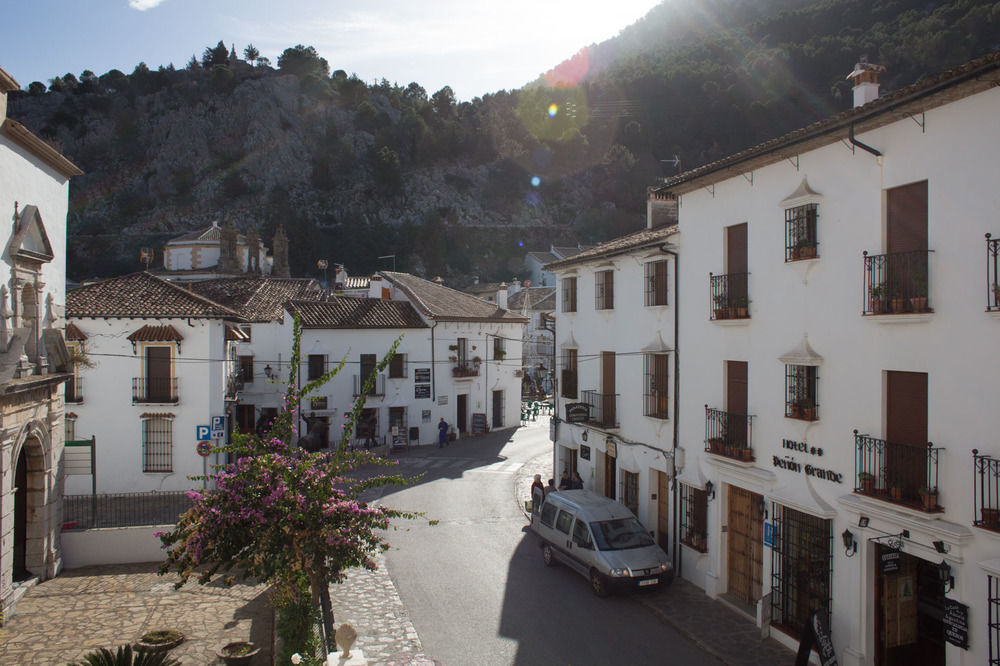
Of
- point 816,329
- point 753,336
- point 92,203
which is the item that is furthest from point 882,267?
point 92,203

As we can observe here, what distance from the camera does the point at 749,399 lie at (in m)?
12.6

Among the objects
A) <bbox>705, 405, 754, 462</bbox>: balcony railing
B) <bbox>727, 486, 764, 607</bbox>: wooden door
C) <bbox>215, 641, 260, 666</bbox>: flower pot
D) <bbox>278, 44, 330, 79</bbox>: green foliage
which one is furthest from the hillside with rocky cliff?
<bbox>215, 641, 260, 666</bbox>: flower pot

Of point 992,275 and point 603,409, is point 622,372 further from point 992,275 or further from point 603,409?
point 992,275

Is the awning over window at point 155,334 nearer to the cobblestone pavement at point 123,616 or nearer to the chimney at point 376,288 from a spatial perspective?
the cobblestone pavement at point 123,616

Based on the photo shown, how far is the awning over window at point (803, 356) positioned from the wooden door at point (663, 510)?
5.04 meters

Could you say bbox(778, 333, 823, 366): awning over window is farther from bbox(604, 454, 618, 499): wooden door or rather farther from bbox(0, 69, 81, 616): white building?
bbox(0, 69, 81, 616): white building

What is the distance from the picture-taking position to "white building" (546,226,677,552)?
1572cm

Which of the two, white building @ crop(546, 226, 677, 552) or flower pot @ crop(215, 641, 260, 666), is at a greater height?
white building @ crop(546, 226, 677, 552)

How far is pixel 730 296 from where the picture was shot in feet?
43.1

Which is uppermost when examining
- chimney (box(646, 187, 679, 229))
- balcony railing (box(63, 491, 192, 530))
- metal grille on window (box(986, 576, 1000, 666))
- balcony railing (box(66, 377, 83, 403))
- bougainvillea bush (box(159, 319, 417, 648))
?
chimney (box(646, 187, 679, 229))

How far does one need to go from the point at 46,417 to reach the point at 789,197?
52.8 feet

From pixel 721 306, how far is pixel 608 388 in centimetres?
587

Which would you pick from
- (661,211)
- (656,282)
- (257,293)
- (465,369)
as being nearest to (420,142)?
(257,293)

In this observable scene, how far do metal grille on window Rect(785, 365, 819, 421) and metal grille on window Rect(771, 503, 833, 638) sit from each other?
1.75 metres
